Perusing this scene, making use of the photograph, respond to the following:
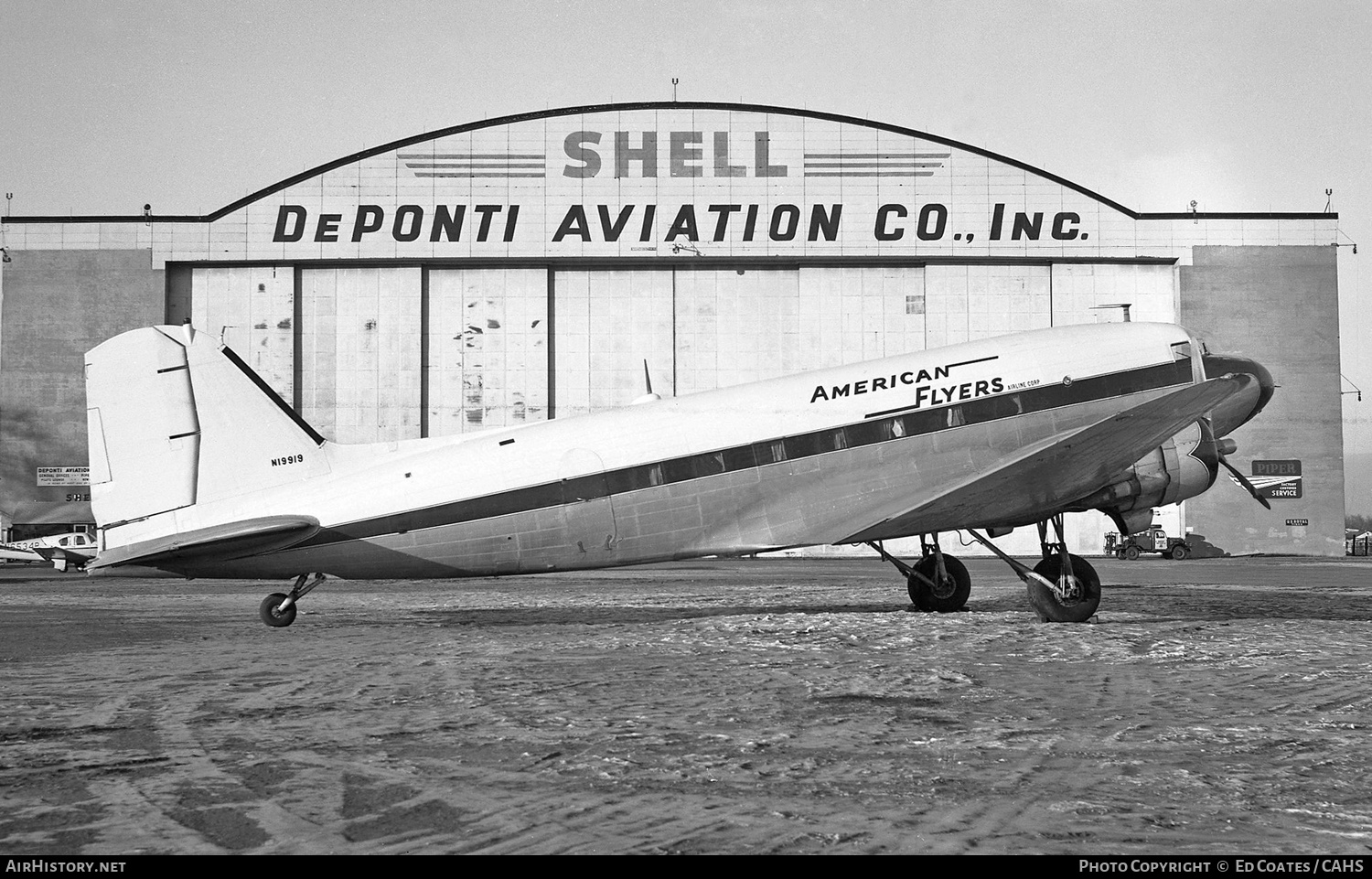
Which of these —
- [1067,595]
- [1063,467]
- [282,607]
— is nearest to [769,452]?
[1063,467]

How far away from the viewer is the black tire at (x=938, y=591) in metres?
18.5

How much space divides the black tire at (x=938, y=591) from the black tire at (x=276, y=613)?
9.72m

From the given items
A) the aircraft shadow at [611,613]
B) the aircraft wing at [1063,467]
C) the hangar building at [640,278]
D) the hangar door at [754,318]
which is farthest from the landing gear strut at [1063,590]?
the hangar door at [754,318]

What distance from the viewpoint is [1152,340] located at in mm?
17656

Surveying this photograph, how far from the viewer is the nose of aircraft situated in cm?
1830

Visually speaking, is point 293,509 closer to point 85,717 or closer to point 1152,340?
point 85,717

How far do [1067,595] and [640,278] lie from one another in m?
42.1

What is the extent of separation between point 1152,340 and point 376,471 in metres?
12.1

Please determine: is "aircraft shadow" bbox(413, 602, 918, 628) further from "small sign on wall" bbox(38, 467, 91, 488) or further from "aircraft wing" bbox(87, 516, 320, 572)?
"small sign on wall" bbox(38, 467, 91, 488)

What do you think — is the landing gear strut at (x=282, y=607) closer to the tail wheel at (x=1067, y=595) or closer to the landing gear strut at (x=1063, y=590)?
the landing gear strut at (x=1063, y=590)

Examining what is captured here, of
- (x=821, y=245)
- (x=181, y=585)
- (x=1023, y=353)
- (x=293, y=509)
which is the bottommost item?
(x=181, y=585)

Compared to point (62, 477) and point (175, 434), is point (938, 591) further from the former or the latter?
point (62, 477)

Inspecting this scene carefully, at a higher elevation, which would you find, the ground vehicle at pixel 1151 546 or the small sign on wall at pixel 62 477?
the small sign on wall at pixel 62 477
